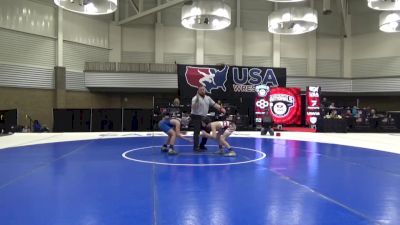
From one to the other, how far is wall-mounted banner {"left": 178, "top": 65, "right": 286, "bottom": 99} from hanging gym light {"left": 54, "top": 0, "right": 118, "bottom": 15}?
27.2ft

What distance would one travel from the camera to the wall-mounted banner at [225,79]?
20.7m

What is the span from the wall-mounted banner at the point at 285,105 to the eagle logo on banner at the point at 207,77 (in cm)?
306

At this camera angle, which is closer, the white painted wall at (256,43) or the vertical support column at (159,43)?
the vertical support column at (159,43)

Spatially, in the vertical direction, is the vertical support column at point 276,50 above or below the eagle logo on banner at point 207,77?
above

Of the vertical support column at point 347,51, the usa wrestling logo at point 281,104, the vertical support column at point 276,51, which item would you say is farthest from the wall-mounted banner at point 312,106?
the vertical support column at point 347,51

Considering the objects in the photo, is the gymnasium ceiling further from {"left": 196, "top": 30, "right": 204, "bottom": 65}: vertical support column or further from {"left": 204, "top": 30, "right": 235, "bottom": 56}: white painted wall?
{"left": 196, "top": 30, "right": 204, "bottom": 65}: vertical support column

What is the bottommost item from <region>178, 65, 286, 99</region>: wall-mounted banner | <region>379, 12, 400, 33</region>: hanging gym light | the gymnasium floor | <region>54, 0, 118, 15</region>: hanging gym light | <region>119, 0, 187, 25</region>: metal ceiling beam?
the gymnasium floor

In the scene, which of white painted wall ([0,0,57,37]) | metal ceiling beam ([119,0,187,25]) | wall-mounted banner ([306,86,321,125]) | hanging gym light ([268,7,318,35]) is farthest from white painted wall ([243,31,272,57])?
white painted wall ([0,0,57,37])

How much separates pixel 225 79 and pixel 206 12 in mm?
8574

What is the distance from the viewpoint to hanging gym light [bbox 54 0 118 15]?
1180 cm

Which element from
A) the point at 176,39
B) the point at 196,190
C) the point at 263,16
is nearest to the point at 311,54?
the point at 263,16

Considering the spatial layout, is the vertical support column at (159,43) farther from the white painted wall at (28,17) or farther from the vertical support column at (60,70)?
the white painted wall at (28,17)

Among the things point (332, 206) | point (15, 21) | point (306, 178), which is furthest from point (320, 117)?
point (15, 21)

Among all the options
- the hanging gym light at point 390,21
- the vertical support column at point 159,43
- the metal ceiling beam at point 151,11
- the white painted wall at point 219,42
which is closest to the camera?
the hanging gym light at point 390,21
